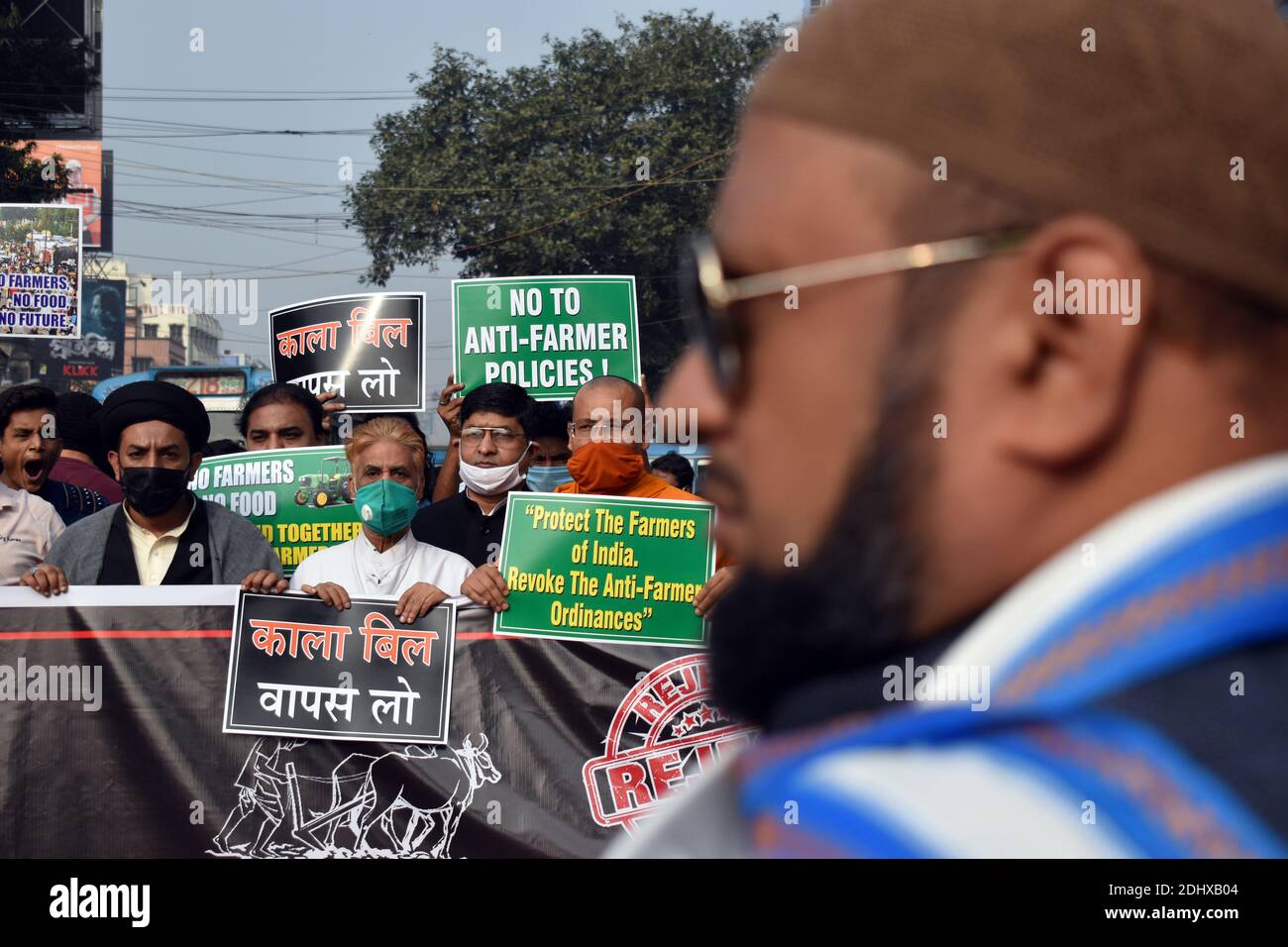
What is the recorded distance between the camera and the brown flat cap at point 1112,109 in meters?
0.72

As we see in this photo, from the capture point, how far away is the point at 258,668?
462cm

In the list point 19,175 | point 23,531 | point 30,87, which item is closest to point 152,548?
point 23,531

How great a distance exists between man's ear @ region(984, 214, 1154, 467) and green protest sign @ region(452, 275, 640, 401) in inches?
235

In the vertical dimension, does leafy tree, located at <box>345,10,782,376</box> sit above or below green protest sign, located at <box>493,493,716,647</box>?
above

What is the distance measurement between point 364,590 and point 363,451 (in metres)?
0.56

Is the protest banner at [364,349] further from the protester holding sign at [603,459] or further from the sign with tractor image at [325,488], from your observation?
the protester holding sign at [603,459]

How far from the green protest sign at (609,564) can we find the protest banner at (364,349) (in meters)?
2.29

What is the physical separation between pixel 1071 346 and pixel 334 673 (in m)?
4.13

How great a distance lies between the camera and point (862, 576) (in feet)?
2.62

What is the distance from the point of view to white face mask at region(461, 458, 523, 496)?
5.37 m

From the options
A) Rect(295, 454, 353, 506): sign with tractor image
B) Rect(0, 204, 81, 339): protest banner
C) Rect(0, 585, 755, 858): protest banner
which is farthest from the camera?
Rect(0, 204, 81, 339): protest banner

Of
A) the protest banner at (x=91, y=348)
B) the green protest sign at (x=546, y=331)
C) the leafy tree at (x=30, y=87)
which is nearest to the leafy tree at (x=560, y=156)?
the leafy tree at (x=30, y=87)

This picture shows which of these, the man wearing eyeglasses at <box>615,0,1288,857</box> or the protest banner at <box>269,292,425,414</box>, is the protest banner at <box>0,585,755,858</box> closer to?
the protest banner at <box>269,292,425,414</box>

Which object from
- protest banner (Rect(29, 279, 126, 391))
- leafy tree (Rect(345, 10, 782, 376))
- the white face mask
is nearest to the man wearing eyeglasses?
the white face mask
